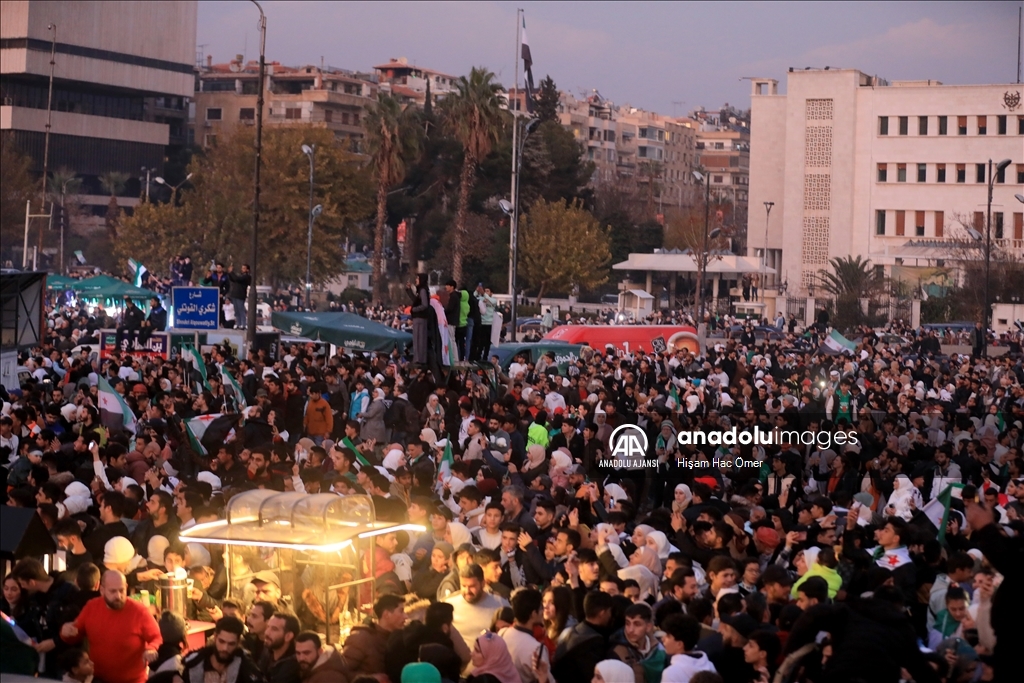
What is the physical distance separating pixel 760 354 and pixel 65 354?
14.8m

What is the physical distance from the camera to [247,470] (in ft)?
43.7

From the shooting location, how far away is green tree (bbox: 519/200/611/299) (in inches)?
2576

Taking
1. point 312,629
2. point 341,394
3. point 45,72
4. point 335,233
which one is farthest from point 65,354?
point 45,72

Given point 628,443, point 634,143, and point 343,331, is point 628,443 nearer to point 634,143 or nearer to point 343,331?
point 343,331

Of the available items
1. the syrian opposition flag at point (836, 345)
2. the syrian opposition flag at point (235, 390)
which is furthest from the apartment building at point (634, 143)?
the syrian opposition flag at point (235, 390)

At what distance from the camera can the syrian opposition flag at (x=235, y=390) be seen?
19467 mm

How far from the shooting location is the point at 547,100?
Answer: 3447 inches

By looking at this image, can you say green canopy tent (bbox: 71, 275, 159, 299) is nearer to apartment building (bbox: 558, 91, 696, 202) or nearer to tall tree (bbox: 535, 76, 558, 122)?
tall tree (bbox: 535, 76, 558, 122)

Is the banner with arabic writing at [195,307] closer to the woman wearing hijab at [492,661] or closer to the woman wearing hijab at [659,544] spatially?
the woman wearing hijab at [659,544]

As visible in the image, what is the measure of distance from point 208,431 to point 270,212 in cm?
4765

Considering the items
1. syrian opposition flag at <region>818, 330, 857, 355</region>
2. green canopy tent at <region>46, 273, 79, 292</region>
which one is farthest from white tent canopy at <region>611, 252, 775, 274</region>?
syrian opposition flag at <region>818, 330, 857, 355</region>

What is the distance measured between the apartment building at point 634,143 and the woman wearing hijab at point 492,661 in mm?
125382

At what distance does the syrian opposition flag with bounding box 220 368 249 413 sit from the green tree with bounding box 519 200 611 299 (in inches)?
1751

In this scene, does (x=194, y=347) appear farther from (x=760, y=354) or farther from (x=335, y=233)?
(x=335, y=233)
